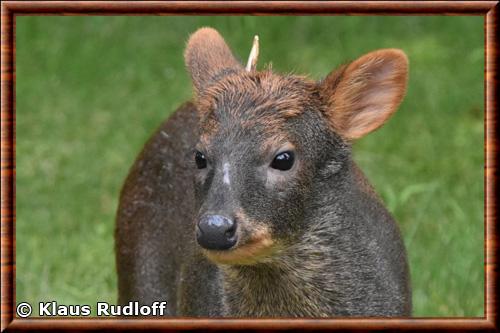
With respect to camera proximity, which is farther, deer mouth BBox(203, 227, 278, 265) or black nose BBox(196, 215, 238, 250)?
Result: deer mouth BBox(203, 227, 278, 265)

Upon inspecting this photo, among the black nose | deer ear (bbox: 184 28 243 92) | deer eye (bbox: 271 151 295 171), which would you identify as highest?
deer ear (bbox: 184 28 243 92)

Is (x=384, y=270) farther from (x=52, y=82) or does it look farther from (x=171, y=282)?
(x=52, y=82)

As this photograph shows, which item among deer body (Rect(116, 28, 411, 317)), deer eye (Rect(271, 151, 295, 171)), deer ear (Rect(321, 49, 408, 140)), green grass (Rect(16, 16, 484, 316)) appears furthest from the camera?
green grass (Rect(16, 16, 484, 316))

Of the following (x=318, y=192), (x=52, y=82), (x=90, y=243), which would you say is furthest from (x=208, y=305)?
(x=52, y=82)

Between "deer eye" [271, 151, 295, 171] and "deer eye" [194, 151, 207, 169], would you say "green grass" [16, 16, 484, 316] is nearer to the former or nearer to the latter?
"deer eye" [271, 151, 295, 171]

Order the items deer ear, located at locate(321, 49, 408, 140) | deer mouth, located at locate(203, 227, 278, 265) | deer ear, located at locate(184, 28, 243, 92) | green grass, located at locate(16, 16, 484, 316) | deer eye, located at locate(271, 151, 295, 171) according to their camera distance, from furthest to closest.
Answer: green grass, located at locate(16, 16, 484, 316) < deer ear, located at locate(184, 28, 243, 92) < deer ear, located at locate(321, 49, 408, 140) < deer eye, located at locate(271, 151, 295, 171) < deer mouth, located at locate(203, 227, 278, 265)

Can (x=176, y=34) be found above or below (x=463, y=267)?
above

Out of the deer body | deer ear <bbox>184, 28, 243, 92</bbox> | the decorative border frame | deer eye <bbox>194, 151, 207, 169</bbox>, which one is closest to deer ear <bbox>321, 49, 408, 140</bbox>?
the deer body
